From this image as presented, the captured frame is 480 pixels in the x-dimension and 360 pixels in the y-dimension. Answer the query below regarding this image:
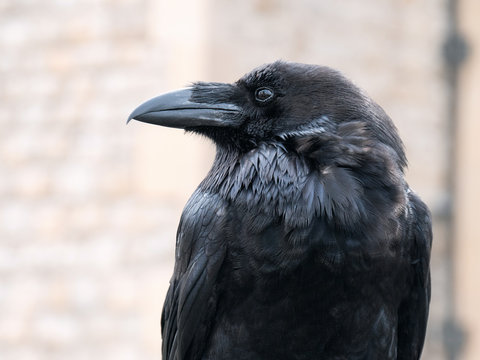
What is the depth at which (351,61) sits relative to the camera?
773 cm

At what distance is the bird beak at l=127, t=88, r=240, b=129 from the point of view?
3.12 m

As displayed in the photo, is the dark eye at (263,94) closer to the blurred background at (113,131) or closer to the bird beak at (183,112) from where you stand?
the bird beak at (183,112)

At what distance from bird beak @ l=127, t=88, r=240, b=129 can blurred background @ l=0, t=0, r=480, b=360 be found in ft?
10.9

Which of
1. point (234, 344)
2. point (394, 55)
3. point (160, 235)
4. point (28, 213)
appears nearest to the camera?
point (234, 344)

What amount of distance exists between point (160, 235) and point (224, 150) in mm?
3728

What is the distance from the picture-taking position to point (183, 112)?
3164 millimetres

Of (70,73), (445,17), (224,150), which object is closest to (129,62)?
(70,73)

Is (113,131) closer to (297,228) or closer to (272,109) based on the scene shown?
(272,109)

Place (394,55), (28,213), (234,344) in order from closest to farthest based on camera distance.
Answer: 1. (234,344)
2. (28,213)
3. (394,55)

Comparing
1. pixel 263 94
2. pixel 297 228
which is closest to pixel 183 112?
pixel 263 94

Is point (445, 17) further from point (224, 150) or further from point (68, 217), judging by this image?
point (224, 150)

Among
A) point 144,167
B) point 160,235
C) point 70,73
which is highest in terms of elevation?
point 70,73

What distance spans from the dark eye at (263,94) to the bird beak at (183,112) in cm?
8

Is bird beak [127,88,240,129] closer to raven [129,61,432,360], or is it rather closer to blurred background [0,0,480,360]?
raven [129,61,432,360]
